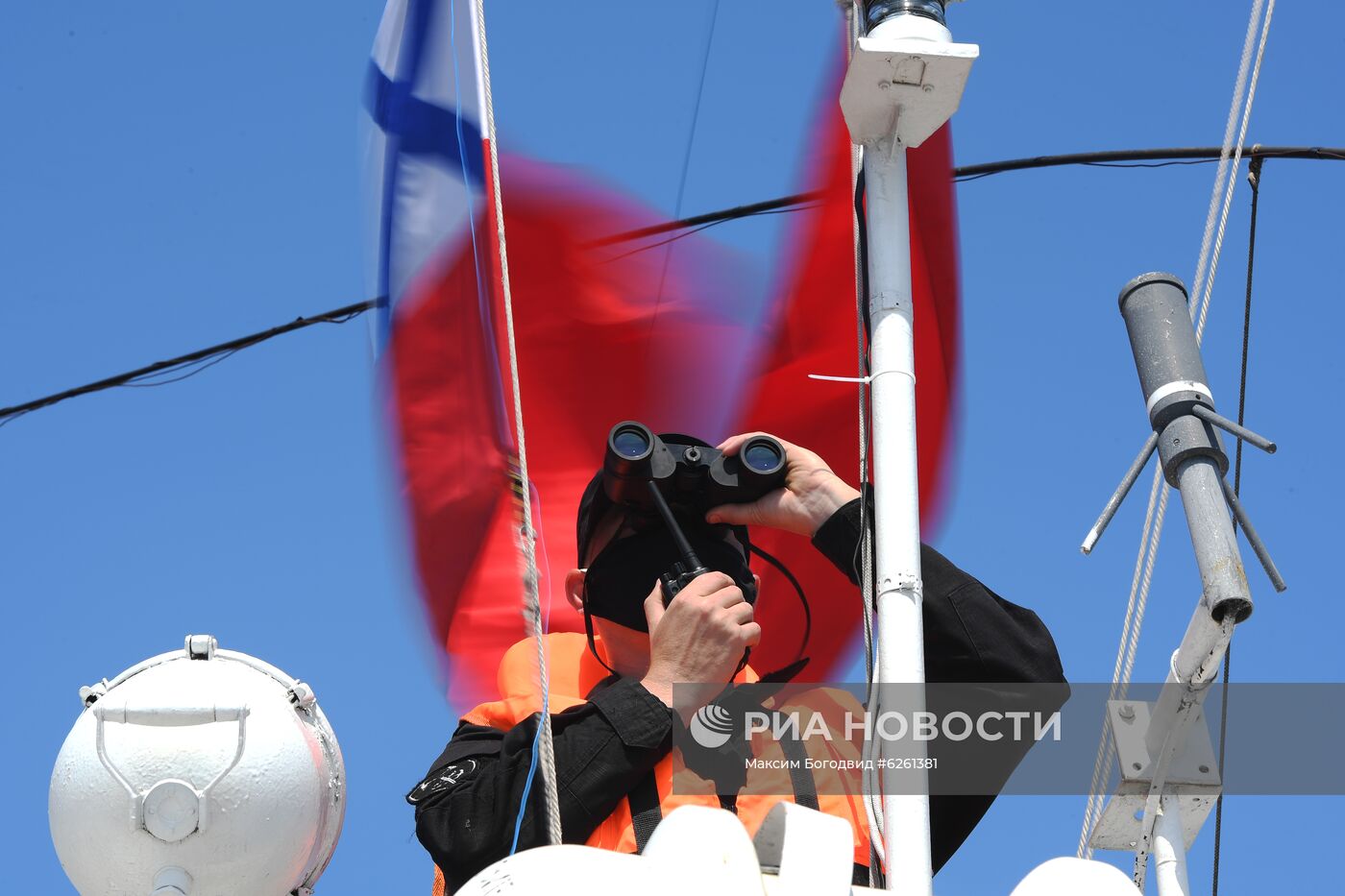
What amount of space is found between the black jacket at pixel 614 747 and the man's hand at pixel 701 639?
68 mm

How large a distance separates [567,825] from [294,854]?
535 mm

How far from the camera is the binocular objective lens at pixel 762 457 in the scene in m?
3.81

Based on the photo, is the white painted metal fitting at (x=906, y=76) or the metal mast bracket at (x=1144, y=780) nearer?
the metal mast bracket at (x=1144, y=780)

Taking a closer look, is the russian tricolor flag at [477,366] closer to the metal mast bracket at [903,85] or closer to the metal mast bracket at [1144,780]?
the metal mast bracket at [903,85]

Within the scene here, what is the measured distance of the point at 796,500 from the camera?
12.5 ft

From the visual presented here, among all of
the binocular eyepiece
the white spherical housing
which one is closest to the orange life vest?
the binocular eyepiece

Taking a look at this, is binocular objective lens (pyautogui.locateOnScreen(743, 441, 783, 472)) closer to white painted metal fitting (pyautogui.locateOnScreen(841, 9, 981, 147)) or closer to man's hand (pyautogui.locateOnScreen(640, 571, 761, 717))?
man's hand (pyautogui.locateOnScreen(640, 571, 761, 717))

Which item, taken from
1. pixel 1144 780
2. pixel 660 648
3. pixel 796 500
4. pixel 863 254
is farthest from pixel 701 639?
pixel 1144 780

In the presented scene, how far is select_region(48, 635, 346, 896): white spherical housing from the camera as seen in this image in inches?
128

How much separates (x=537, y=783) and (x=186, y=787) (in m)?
0.70

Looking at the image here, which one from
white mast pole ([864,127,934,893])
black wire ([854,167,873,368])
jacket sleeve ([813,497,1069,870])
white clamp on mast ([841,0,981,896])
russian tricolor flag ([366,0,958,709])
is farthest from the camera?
russian tricolor flag ([366,0,958,709])

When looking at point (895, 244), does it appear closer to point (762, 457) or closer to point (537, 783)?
point (762, 457)

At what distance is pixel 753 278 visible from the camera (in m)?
5.56

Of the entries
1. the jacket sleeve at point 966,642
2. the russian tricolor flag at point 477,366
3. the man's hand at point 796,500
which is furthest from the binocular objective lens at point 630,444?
the russian tricolor flag at point 477,366
